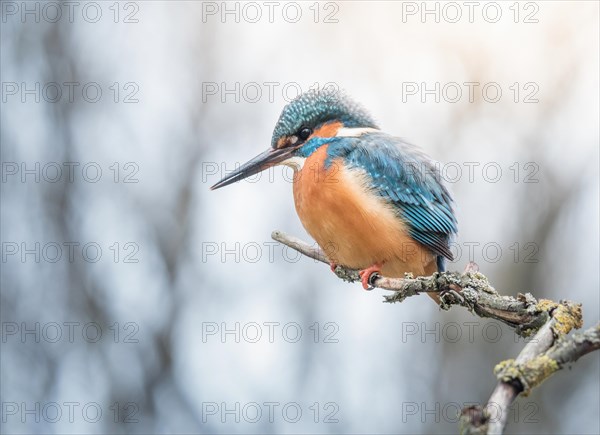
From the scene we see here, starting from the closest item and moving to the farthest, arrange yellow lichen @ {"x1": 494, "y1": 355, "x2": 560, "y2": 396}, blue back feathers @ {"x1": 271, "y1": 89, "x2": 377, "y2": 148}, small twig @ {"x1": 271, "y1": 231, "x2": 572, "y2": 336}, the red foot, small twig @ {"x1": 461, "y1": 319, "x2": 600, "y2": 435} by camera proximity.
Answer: small twig @ {"x1": 461, "y1": 319, "x2": 600, "y2": 435}
yellow lichen @ {"x1": 494, "y1": 355, "x2": 560, "y2": 396}
small twig @ {"x1": 271, "y1": 231, "x2": 572, "y2": 336}
the red foot
blue back feathers @ {"x1": 271, "y1": 89, "x2": 377, "y2": 148}

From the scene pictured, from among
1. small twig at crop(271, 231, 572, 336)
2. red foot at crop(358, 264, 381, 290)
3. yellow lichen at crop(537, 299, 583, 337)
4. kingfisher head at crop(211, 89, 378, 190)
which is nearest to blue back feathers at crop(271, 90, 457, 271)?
kingfisher head at crop(211, 89, 378, 190)

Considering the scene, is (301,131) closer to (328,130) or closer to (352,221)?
(328,130)

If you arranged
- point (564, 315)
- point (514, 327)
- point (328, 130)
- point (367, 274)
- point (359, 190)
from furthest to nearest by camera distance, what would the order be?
point (328, 130) → point (359, 190) → point (367, 274) → point (514, 327) → point (564, 315)

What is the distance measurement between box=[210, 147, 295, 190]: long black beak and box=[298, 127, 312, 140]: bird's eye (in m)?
0.06

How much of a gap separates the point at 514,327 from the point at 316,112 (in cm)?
147

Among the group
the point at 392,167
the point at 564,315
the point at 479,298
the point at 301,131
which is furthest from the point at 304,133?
the point at 564,315

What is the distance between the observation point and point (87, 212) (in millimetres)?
6496

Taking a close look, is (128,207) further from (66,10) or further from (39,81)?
(66,10)

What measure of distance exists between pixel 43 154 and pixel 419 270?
4262 millimetres

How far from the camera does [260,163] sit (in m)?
3.17

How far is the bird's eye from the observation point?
3227 mm

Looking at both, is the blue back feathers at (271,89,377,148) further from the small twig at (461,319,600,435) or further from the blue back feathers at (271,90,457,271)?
the small twig at (461,319,600,435)

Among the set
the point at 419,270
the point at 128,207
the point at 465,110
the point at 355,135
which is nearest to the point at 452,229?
the point at 419,270

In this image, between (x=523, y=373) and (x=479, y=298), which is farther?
(x=479, y=298)
